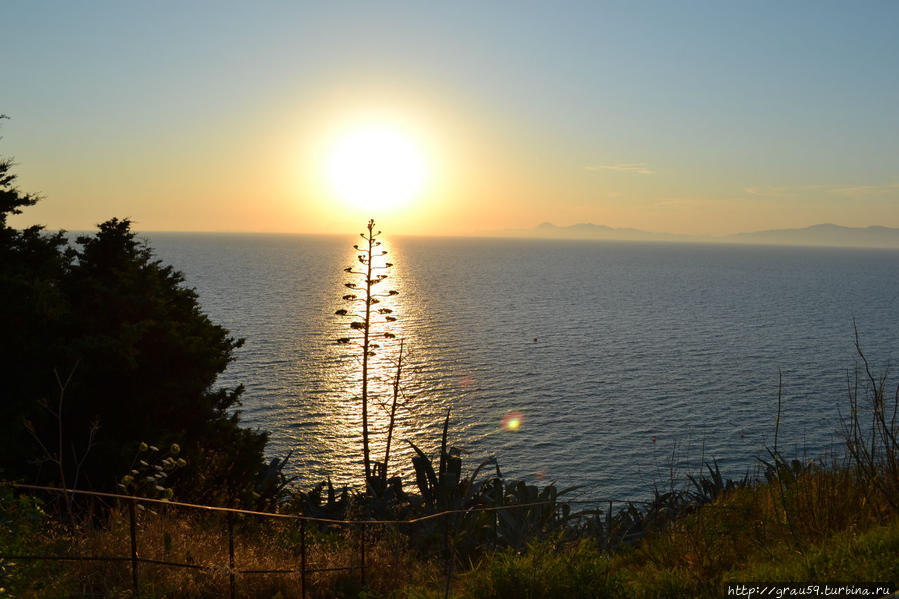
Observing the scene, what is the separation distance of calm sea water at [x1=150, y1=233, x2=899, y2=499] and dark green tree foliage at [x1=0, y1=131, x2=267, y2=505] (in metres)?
16.8

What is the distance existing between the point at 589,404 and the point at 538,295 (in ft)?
245

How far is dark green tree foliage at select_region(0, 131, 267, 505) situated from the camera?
16.3 metres

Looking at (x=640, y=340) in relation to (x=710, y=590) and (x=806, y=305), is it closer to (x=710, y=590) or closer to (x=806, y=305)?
(x=806, y=305)

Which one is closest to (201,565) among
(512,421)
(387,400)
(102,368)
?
(102,368)

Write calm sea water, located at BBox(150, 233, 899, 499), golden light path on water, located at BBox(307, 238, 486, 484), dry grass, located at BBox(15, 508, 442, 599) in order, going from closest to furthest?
dry grass, located at BBox(15, 508, 442, 599)
calm sea water, located at BBox(150, 233, 899, 499)
golden light path on water, located at BBox(307, 238, 486, 484)

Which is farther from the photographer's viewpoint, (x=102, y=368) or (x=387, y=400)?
(x=387, y=400)

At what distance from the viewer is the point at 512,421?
151 feet

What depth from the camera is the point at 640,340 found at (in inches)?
2926

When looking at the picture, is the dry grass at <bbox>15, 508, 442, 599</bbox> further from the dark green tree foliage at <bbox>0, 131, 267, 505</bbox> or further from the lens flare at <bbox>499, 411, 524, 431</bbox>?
the lens flare at <bbox>499, 411, 524, 431</bbox>

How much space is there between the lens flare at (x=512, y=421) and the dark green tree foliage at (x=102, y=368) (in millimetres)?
25352

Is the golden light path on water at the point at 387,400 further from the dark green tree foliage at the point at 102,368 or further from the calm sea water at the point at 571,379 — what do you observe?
the dark green tree foliage at the point at 102,368

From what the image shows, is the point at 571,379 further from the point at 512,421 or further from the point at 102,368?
the point at 102,368

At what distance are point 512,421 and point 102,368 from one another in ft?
108

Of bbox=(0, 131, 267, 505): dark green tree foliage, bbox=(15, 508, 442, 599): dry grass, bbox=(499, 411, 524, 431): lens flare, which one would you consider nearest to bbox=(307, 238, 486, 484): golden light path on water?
bbox=(499, 411, 524, 431): lens flare
